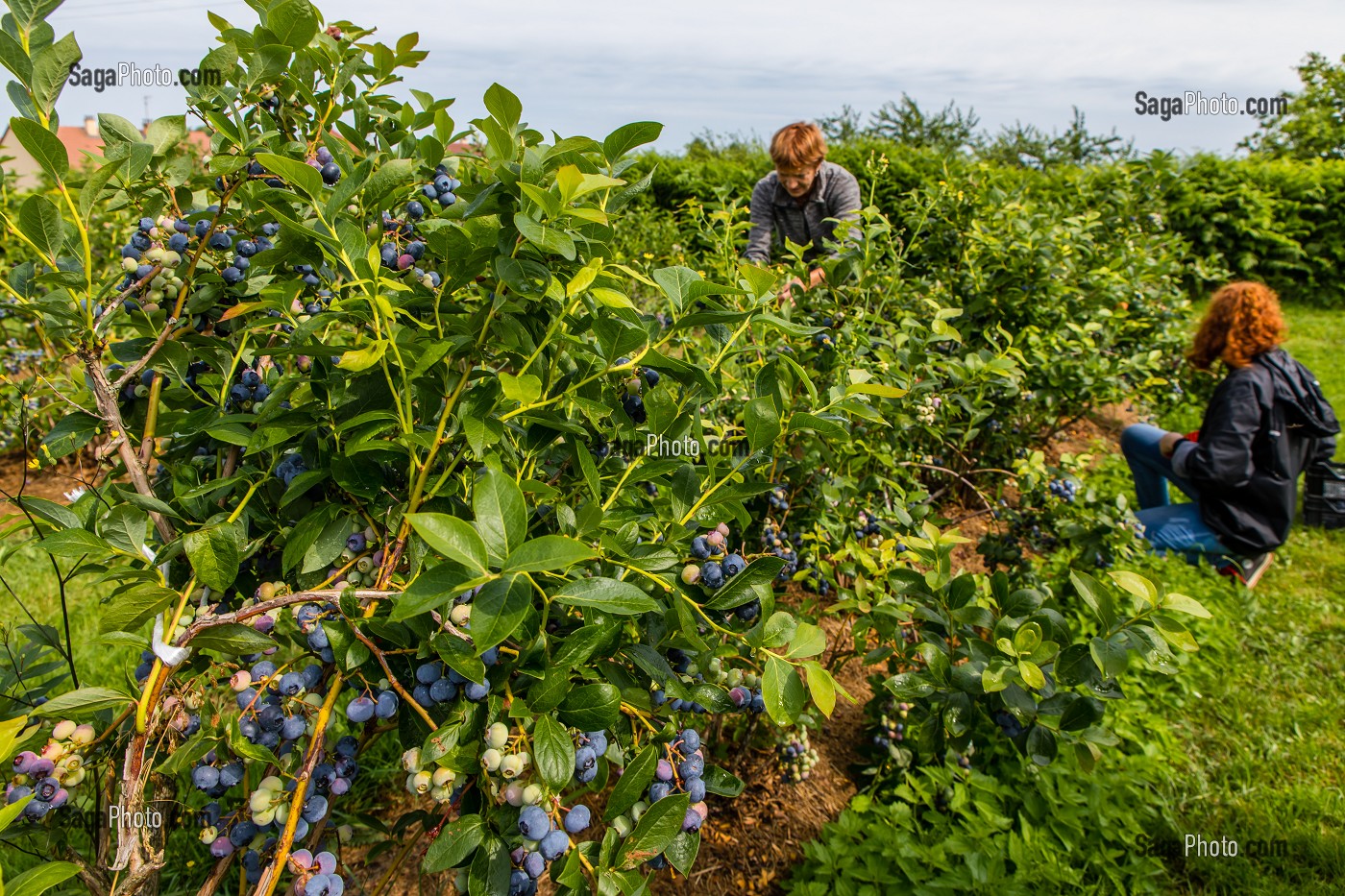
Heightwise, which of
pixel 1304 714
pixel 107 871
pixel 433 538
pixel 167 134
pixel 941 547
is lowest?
pixel 1304 714

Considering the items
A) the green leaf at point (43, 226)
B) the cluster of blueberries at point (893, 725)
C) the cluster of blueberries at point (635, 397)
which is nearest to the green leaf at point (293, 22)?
the green leaf at point (43, 226)

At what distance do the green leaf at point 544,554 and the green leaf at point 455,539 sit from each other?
0.03 meters

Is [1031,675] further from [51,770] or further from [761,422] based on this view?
[51,770]

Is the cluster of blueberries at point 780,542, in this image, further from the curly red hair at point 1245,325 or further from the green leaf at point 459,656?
the curly red hair at point 1245,325

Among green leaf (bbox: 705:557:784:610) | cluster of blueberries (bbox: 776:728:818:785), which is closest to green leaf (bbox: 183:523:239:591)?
green leaf (bbox: 705:557:784:610)

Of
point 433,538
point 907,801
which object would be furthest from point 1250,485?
point 433,538

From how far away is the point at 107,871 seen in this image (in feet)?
3.44

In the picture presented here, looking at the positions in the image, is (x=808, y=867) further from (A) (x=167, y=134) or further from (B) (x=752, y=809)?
(A) (x=167, y=134)

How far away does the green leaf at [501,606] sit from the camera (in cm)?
71

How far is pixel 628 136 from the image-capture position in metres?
0.98

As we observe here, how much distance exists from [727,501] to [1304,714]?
2967mm

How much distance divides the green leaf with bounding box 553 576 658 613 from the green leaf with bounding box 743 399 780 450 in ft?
0.96

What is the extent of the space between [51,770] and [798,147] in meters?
3.92

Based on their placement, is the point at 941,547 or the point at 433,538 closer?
the point at 433,538
